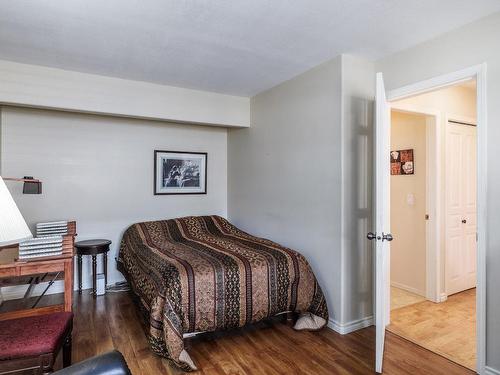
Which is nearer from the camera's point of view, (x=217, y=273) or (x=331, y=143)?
(x=217, y=273)

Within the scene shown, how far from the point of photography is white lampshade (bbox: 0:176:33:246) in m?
1.01

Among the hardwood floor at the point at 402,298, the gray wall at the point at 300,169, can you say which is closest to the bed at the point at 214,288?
the gray wall at the point at 300,169

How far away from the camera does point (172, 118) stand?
150 inches

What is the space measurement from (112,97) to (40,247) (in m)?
1.83

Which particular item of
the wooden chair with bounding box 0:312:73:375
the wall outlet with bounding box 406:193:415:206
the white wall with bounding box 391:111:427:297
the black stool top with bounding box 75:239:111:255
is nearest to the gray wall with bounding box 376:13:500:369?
the white wall with bounding box 391:111:427:297

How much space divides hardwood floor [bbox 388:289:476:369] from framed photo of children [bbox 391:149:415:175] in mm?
1537

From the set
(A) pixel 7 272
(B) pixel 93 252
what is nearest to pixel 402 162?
(B) pixel 93 252

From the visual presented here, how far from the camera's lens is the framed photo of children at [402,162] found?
12.4 ft

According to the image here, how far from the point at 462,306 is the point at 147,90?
421 cm

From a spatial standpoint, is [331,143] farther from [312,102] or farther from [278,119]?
[278,119]

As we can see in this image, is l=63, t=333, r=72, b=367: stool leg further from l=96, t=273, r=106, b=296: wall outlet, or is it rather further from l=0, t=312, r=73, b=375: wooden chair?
l=96, t=273, r=106, b=296: wall outlet

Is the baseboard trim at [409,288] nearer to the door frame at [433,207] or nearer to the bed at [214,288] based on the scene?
the door frame at [433,207]

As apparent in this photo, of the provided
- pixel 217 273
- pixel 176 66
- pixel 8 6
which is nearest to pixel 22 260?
pixel 217 273

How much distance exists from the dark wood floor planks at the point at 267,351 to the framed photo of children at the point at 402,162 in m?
1.99
